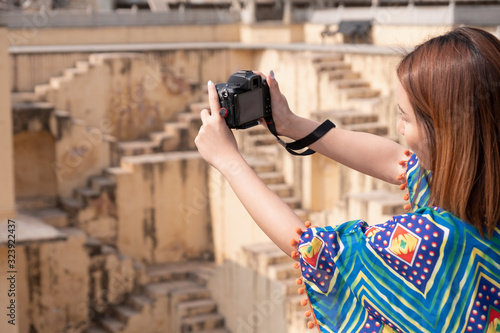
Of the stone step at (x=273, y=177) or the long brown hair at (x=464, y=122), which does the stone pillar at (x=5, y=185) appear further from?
the long brown hair at (x=464, y=122)

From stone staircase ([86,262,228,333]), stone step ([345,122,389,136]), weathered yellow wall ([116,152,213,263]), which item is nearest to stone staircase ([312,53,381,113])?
stone step ([345,122,389,136])

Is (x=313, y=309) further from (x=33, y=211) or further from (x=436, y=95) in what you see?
(x=33, y=211)

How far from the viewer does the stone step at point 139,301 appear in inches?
532

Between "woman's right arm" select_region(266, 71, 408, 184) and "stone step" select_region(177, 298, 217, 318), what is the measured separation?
10543 millimetres

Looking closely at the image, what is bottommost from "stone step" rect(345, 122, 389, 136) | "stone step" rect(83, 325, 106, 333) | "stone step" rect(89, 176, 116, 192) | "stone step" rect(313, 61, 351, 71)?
"stone step" rect(83, 325, 106, 333)

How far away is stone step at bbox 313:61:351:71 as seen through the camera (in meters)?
15.3

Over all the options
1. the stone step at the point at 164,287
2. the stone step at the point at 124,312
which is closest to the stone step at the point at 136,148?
the stone step at the point at 164,287

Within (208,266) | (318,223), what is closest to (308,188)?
(318,223)

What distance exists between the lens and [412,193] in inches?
92.0

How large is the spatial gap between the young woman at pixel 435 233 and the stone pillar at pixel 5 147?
824cm

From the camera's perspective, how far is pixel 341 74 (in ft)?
49.9

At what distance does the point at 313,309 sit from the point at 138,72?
1483 cm

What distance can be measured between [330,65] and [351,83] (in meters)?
0.68

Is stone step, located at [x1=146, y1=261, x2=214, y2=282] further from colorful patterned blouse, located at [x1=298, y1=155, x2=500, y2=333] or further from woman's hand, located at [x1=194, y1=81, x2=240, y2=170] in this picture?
colorful patterned blouse, located at [x1=298, y1=155, x2=500, y2=333]
